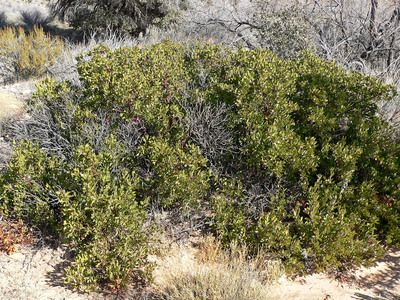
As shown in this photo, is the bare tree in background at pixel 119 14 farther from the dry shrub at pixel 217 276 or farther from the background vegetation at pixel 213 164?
the dry shrub at pixel 217 276

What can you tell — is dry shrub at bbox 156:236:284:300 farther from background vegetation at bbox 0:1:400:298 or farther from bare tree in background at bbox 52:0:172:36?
bare tree in background at bbox 52:0:172:36

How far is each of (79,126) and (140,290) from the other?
7.80 ft

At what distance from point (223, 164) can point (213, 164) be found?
0.16 m

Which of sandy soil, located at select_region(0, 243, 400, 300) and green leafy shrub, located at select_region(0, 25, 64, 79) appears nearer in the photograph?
sandy soil, located at select_region(0, 243, 400, 300)

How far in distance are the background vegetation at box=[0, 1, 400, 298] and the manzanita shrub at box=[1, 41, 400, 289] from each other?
0.06 ft

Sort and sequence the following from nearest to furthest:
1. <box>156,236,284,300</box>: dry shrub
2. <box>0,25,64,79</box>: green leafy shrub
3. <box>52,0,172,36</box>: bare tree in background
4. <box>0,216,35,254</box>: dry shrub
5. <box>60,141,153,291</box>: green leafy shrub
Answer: <box>156,236,284,300</box>: dry shrub
<box>60,141,153,291</box>: green leafy shrub
<box>0,216,35,254</box>: dry shrub
<box>0,25,64,79</box>: green leafy shrub
<box>52,0,172,36</box>: bare tree in background

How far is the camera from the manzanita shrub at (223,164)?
3.59m

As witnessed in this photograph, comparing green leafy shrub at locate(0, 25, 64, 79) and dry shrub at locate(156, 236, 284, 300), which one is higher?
green leafy shrub at locate(0, 25, 64, 79)

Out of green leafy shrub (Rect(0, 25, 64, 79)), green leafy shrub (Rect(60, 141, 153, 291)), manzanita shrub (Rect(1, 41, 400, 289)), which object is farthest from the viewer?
green leafy shrub (Rect(0, 25, 64, 79))

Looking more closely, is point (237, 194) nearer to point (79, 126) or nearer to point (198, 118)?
point (198, 118)

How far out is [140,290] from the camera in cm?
363

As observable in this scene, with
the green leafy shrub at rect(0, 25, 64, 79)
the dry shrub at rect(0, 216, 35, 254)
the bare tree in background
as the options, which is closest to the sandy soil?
the dry shrub at rect(0, 216, 35, 254)

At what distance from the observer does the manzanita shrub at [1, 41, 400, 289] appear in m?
3.59

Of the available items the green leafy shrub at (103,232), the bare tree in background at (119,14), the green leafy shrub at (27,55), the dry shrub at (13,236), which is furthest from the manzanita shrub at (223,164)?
the bare tree in background at (119,14)
